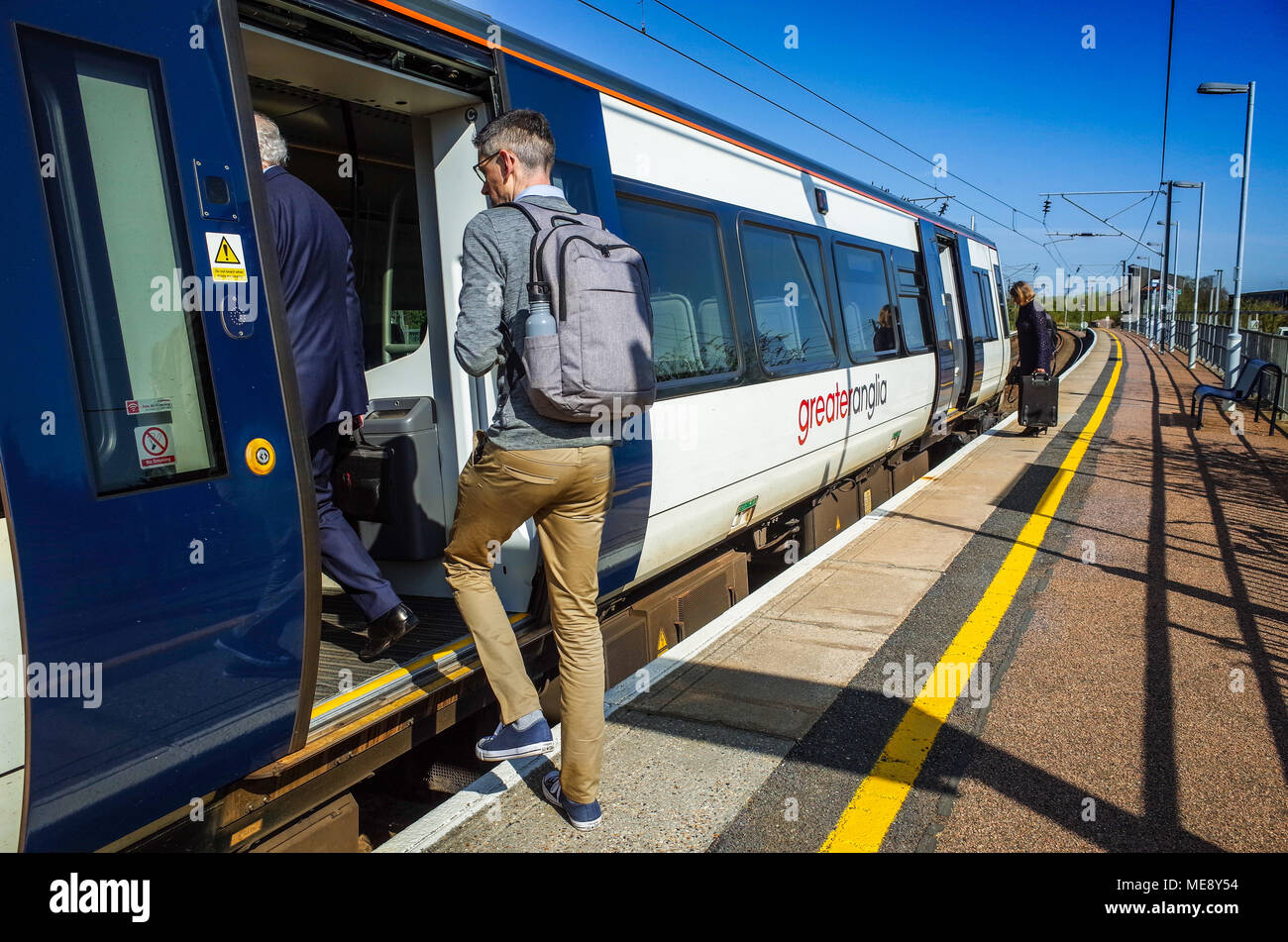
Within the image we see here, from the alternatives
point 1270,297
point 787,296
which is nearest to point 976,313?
point 787,296

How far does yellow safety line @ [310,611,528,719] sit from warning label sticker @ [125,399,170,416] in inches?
39.5

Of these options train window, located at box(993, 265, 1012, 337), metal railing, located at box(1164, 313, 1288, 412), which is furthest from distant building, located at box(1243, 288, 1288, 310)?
train window, located at box(993, 265, 1012, 337)

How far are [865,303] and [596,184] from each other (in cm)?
419

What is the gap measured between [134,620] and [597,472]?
1.25 metres

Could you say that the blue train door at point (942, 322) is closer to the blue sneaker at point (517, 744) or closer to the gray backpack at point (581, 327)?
the gray backpack at point (581, 327)

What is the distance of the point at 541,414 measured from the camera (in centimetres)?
258

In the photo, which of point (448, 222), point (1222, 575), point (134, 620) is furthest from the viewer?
point (1222, 575)

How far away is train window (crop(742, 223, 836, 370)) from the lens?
5410mm

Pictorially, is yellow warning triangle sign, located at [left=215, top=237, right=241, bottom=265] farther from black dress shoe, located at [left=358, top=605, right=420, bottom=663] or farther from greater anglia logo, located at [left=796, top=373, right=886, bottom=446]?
greater anglia logo, located at [left=796, top=373, right=886, bottom=446]

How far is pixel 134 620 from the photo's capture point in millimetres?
2137

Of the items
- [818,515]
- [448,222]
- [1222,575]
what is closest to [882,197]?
[818,515]

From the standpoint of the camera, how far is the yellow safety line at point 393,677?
9.53ft

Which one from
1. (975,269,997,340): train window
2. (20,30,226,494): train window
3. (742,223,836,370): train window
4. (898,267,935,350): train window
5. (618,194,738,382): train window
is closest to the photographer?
(20,30,226,494): train window
